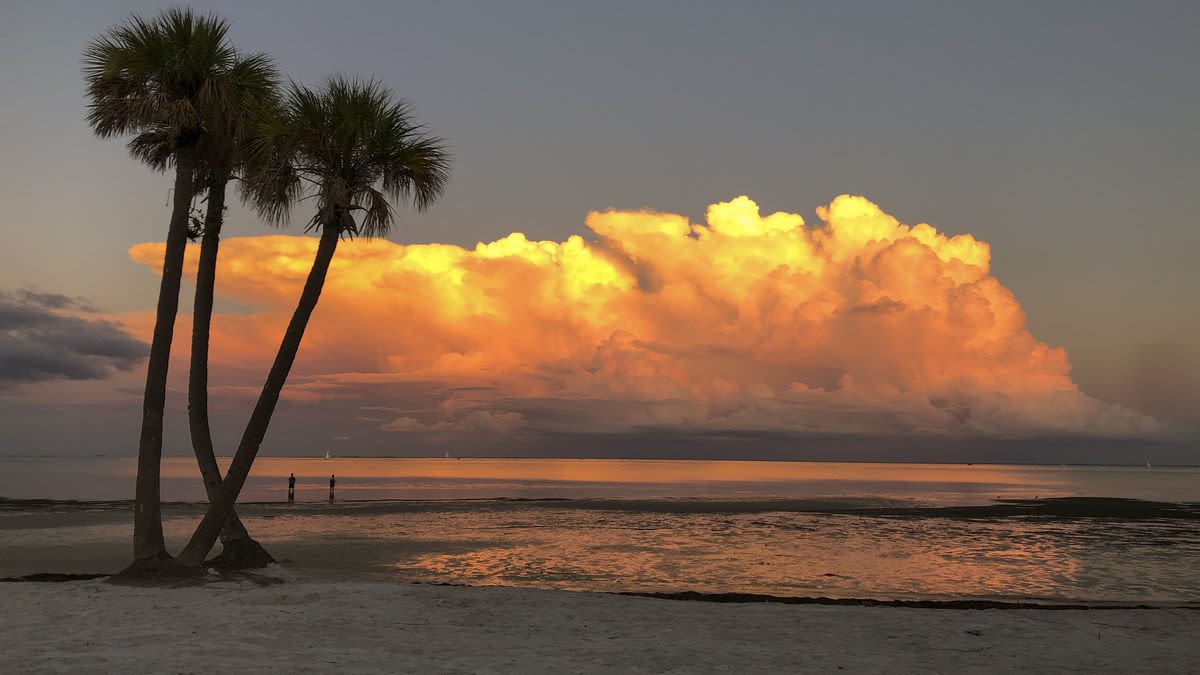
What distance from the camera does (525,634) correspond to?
48.7 feet

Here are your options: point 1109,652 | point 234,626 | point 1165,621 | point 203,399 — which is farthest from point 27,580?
point 1165,621

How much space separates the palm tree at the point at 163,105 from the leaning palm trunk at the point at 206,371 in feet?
5.31

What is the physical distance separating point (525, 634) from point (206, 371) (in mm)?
12752

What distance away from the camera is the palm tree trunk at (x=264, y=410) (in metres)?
20.5

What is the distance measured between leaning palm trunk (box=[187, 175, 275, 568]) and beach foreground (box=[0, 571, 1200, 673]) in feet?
10.9

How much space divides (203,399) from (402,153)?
8117mm

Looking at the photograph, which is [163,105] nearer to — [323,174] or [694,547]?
[323,174]

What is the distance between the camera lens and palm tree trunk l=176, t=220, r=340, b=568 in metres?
20.5

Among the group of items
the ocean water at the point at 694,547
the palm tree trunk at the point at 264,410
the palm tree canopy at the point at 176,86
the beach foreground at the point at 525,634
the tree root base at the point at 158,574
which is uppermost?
the palm tree canopy at the point at 176,86

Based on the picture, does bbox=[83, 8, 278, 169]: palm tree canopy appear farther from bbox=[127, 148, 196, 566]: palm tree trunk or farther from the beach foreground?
the beach foreground

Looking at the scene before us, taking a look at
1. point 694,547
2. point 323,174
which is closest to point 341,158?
point 323,174

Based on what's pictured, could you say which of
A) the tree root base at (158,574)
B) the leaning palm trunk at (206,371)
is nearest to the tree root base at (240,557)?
the leaning palm trunk at (206,371)

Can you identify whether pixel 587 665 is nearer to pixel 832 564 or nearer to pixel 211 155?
pixel 211 155

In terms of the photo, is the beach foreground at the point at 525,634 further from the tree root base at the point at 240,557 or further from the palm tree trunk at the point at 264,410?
the tree root base at the point at 240,557
